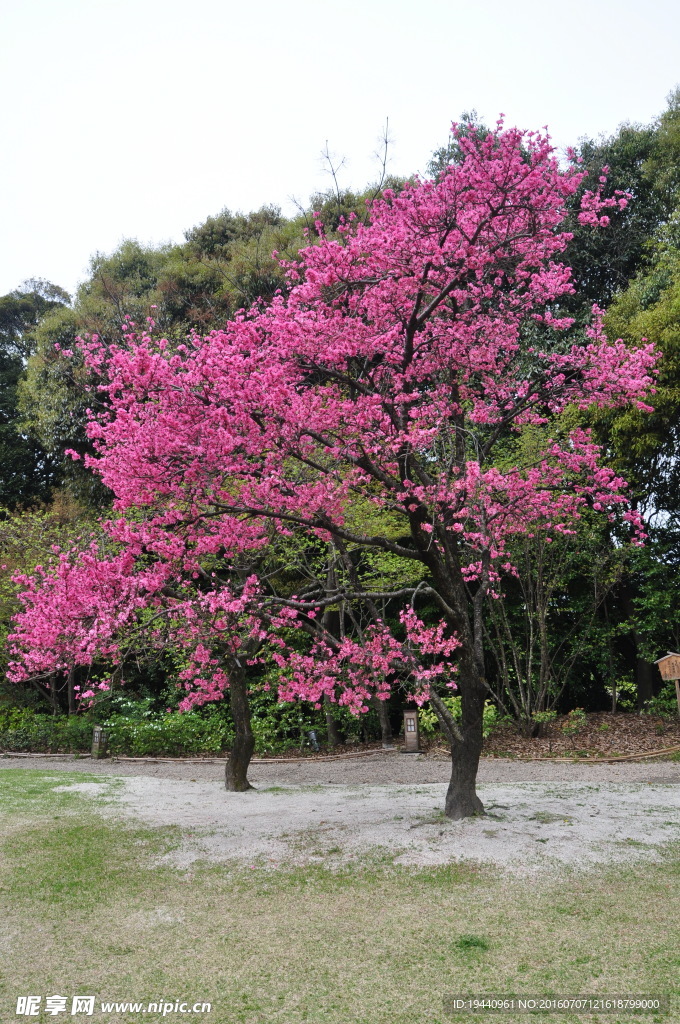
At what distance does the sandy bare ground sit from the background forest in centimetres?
254

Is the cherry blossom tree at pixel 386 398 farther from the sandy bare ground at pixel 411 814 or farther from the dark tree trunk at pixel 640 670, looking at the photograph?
the dark tree trunk at pixel 640 670

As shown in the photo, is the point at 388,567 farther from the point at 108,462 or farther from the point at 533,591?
the point at 108,462

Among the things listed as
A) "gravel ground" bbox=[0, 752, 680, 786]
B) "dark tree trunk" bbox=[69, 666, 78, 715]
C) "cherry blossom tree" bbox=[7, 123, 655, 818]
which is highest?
"cherry blossom tree" bbox=[7, 123, 655, 818]

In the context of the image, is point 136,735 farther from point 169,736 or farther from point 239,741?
point 239,741

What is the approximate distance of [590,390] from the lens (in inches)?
298

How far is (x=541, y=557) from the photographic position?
1365 cm

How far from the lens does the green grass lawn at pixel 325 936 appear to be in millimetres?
3771

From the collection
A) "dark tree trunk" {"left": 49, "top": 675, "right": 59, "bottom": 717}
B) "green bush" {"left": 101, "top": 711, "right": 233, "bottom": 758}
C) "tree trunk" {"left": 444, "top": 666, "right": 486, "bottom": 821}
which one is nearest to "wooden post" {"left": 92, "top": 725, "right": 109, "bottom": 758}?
"green bush" {"left": 101, "top": 711, "right": 233, "bottom": 758}

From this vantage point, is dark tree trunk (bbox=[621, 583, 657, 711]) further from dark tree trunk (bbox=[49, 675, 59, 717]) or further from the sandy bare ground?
dark tree trunk (bbox=[49, 675, 59, 717])

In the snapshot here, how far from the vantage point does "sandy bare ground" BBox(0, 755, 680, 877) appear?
20.9ft

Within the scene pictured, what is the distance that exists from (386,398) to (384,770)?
652 cm

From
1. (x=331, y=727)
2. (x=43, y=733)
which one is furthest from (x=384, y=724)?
(x=43, y=733)

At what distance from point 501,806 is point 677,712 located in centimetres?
779

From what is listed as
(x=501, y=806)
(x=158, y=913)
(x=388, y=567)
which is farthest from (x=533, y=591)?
(x=158, y=913)
